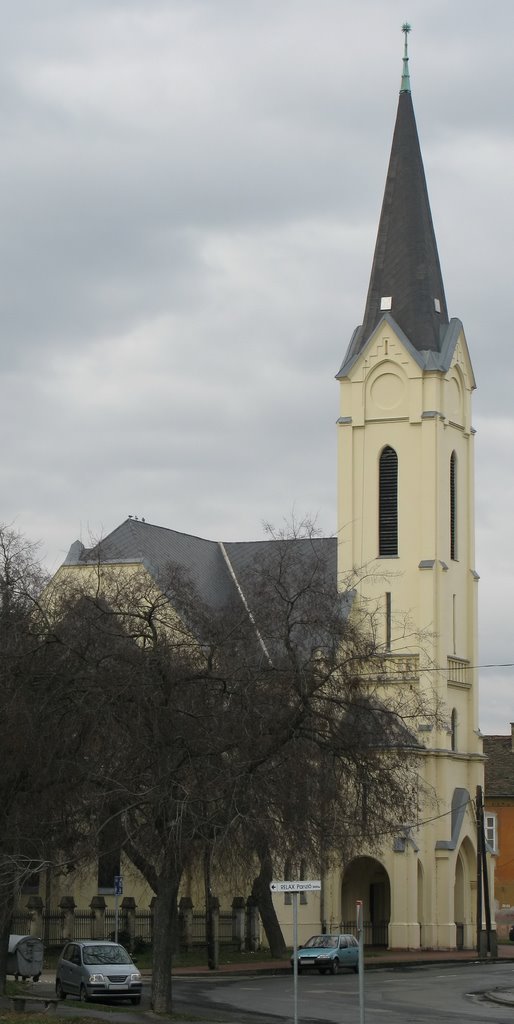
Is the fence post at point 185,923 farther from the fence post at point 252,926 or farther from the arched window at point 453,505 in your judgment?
the arched window at point 453,505

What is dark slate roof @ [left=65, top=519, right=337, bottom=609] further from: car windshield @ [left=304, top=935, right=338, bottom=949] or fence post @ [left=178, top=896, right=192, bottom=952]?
car windshield @ [left=304, top=935, right=338, bottom=949]

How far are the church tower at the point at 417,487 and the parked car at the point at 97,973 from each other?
30611 mm

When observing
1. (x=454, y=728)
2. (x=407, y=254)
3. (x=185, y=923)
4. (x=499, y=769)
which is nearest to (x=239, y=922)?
(x=185, y=923)

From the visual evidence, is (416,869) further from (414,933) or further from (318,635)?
(318,635)

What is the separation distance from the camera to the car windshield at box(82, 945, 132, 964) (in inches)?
1496

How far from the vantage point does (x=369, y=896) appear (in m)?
70.8

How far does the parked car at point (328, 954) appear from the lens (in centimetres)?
5203

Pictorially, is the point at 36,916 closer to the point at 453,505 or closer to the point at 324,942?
the point at 324,942

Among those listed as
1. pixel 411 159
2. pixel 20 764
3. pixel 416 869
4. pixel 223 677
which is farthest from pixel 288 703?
pixel 411 159

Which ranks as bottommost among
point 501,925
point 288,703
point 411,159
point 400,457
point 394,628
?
point 501,925

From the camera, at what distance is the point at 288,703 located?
32969 mm

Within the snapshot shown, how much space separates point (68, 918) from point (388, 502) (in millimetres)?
24549

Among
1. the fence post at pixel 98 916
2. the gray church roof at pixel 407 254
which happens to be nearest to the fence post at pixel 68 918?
the fence post at pixel 98 916

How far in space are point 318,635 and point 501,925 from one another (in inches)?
2150
